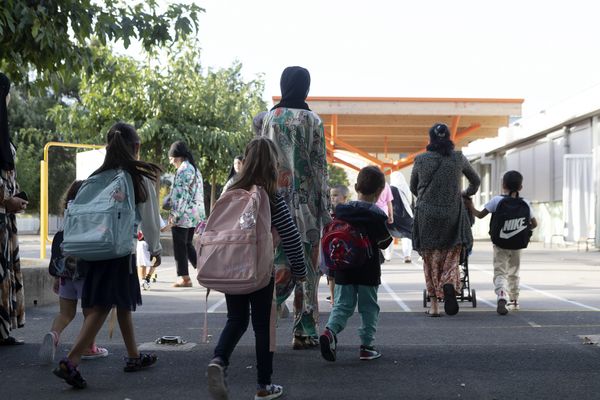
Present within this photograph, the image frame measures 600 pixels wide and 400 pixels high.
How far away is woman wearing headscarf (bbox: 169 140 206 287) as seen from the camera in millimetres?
13156

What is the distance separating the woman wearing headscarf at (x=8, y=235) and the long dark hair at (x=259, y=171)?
7.23ft

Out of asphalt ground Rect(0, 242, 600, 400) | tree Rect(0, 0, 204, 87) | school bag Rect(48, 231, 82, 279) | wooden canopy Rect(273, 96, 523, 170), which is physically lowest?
asphalt ground Rect(0, 242, 600, 400)

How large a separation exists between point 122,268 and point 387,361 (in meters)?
1.98

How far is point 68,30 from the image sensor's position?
9.84m

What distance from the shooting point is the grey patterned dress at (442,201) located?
369 inches

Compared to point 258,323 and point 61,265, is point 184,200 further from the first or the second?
point 258,323

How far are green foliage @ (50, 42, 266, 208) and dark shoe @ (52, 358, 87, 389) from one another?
2289 cm

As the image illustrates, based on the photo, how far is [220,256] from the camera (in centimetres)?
527

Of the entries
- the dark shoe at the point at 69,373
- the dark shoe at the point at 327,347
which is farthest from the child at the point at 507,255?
the dark shoe at the point at 69,373

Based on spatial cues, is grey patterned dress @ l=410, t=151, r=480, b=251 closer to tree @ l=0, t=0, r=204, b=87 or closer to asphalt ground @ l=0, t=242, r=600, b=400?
asphalt ground @ l=0, t=242, r=600, b=400

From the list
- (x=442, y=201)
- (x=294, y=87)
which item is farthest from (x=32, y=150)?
(x=294, y=87)

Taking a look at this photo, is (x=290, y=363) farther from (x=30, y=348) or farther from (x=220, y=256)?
(x=30, y=348)

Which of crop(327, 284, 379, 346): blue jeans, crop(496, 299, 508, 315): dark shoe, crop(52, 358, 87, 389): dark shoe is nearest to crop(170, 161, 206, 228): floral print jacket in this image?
crop(496, 299, 508, 315): dark shoe

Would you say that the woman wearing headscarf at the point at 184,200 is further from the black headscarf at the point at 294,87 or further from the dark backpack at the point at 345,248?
the dark backpack at the point at 345,248
